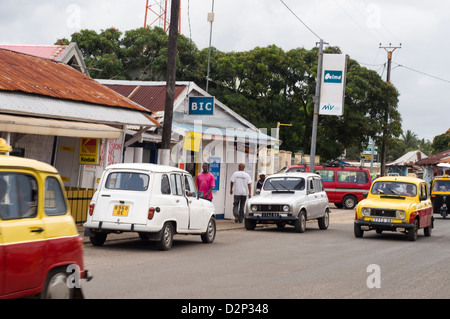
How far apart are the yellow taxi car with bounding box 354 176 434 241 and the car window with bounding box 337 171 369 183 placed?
18.6 meters

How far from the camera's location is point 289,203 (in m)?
22.0

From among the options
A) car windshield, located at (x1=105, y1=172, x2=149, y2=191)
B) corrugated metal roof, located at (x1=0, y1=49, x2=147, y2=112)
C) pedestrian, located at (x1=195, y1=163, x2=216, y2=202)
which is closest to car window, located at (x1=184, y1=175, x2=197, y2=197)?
car windshield, located at (x1=105, y1=172, x2=149, y2=191)

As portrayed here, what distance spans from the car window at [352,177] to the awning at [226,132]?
13.4 metres

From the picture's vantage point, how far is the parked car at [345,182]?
41.0m

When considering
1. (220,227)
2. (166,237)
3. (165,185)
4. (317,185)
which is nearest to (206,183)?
(220,227)

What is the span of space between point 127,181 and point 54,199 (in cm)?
755

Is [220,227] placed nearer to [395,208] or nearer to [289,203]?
[289,203]

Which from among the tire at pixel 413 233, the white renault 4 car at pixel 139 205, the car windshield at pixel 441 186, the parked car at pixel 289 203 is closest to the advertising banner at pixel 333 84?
the car windshield at pixel 441 186

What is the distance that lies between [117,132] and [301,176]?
744 centimetres

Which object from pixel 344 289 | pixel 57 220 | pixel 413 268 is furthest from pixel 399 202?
pixel 57 220

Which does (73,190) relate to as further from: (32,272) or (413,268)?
(32,272)

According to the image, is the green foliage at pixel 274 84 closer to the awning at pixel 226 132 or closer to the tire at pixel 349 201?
the tire at pixel 349 201

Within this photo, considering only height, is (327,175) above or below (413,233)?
above

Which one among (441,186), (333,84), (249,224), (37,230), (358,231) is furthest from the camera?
(441,186)
